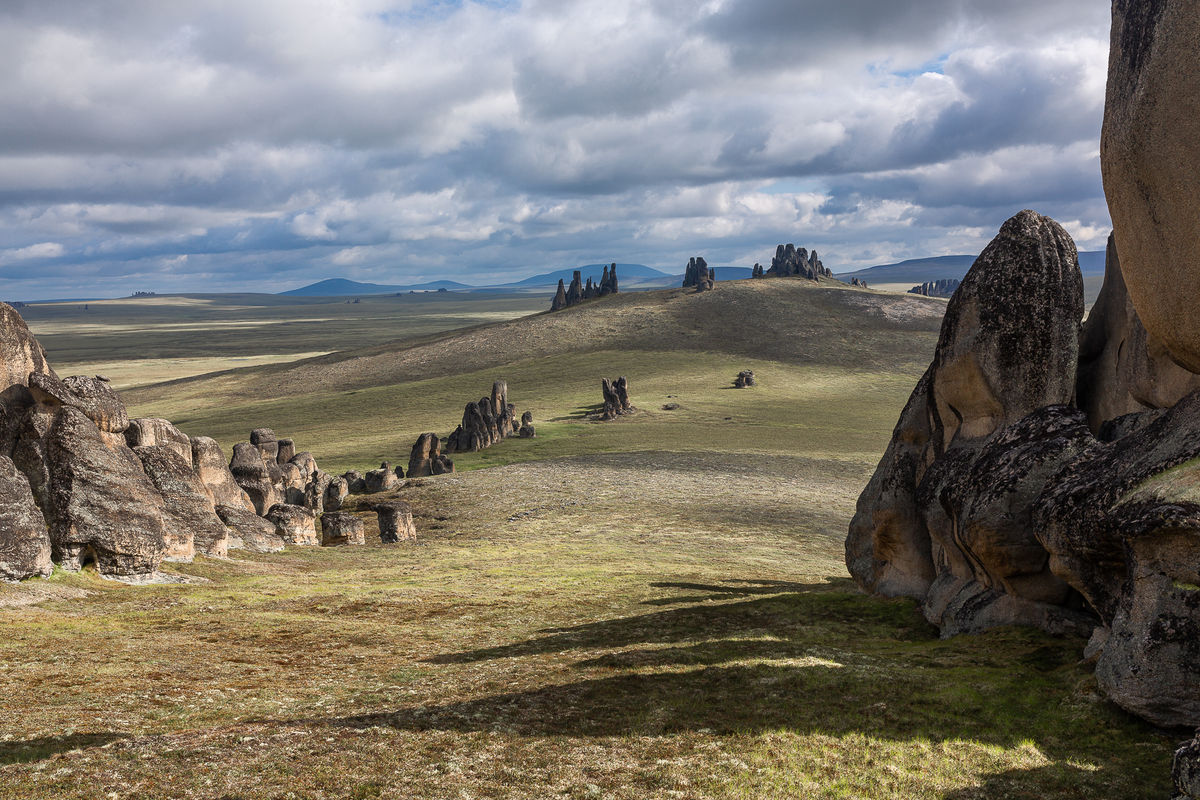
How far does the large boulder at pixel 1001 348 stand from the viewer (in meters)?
26.7

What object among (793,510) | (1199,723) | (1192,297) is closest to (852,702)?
(1199,723)

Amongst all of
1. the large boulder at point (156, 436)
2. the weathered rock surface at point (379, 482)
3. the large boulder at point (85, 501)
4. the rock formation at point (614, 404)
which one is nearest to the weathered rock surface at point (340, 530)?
the large boulder at point (156, 436)

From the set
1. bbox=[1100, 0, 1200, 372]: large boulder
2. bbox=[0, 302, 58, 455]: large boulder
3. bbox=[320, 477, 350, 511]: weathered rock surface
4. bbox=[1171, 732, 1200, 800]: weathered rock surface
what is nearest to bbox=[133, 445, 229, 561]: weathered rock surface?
bbox=[0, 302, 58, 455]: large boulder

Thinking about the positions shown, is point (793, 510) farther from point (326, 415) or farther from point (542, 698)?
point (326, 415)

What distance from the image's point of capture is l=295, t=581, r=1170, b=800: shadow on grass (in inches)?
634

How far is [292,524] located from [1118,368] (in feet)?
131

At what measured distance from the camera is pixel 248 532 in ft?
145

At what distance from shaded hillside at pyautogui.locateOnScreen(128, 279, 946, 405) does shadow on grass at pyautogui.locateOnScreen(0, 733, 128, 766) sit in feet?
495

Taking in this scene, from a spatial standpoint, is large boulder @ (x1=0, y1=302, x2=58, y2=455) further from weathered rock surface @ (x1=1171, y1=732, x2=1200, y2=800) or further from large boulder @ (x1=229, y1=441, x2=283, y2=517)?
weathered rock surface @ (x1=1171, y1=732, x2=1200, y2=800)

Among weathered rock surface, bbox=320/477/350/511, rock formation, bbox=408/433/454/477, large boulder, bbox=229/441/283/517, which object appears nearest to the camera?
large boulder, bbox=229/441/283/517

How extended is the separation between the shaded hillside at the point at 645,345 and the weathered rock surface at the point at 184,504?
126m

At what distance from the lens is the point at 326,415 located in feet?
429

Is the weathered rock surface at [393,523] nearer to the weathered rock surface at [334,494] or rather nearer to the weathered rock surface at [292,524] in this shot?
the weathered rock surface at [292,524]

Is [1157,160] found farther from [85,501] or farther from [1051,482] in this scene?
[85,501]
